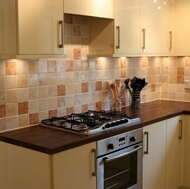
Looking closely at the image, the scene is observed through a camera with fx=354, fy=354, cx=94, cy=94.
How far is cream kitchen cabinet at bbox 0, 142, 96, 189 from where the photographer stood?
7.19 feet

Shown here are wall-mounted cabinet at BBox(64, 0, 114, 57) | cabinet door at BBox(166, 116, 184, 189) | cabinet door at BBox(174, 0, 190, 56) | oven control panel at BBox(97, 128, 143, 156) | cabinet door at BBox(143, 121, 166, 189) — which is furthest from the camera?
cabinet door at BBox(174, 0, 190, 56)

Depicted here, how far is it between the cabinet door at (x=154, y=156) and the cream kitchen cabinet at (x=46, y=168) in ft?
2.41

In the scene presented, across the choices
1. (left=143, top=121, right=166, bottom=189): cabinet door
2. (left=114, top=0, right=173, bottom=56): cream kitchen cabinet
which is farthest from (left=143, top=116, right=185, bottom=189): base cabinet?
(left=114, top=0, right=173, bottom=56): cream kitchen cabinet

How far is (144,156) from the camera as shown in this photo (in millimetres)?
3000

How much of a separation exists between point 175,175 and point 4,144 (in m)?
1.81

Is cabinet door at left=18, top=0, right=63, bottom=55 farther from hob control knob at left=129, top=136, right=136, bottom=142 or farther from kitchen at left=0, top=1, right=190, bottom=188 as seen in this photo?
hob control knob at left=129, top=136, right=136, bottom=142

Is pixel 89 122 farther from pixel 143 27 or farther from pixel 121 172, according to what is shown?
pixel 143 27

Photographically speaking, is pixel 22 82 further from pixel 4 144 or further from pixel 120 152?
pixel 120 152

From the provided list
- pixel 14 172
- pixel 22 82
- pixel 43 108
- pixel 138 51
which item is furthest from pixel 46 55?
pixel 138 51

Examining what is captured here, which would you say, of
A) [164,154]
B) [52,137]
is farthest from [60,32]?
[164,154]

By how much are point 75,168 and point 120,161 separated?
1.86 ft

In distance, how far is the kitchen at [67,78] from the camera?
2.61m

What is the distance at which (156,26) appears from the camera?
355 centimetres

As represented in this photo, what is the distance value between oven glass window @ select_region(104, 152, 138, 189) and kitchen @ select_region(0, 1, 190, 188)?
0.66 metres
